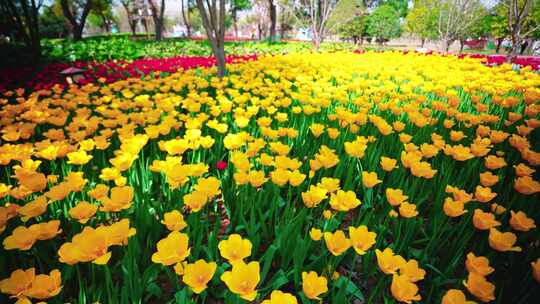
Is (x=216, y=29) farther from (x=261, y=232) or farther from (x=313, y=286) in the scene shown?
(x=313, y=286)

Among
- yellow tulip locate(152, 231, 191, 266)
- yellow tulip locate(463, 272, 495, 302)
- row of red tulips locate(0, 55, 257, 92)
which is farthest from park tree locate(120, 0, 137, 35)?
yellow tulip locate(463, 272, 495, 302)

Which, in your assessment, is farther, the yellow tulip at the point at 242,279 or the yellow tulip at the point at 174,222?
the yellow tulip at the point at 174,222

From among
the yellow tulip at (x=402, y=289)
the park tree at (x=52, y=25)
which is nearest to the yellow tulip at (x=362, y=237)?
the yellow tulip at (x=402, y=289)

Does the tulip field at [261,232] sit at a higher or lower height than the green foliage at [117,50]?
lower

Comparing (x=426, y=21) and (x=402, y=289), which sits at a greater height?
(x=426, y=21)

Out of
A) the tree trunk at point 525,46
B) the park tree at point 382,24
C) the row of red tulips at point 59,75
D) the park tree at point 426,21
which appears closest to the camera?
the row of red tulips at point 59,75

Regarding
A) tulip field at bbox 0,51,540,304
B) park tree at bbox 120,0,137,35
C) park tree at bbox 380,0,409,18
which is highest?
park tree at bbox 380,0,409,18

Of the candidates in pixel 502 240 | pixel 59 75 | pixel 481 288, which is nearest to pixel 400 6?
pixel 59 75

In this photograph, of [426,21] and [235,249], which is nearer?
[235,249]

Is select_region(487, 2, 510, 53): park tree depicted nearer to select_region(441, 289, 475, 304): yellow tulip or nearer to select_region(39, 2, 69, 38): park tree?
select_region(441, 289, 475, 304): yellow tulip

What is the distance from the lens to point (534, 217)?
170 cm

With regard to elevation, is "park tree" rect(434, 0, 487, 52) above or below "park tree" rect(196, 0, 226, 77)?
above

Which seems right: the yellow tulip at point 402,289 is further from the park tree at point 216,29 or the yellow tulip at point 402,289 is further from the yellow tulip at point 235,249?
the park tree at point 216,29

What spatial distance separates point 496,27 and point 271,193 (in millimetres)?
38719
